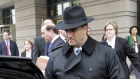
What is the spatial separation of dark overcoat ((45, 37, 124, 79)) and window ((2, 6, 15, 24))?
17537mm

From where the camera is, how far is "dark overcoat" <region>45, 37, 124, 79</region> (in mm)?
2145

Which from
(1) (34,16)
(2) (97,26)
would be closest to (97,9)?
(2) (97,26)

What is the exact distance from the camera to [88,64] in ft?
7.07

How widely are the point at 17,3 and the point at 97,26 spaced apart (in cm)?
780

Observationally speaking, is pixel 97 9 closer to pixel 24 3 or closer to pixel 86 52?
pixel 24 3

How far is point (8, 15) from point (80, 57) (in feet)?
61.6

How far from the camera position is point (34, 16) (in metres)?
14.4

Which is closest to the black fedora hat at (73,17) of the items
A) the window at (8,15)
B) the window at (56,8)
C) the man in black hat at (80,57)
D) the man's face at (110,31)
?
the man in black hat at (80,57)

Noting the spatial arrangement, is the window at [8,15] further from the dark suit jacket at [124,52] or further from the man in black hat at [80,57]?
the man in black hat at [80,57]

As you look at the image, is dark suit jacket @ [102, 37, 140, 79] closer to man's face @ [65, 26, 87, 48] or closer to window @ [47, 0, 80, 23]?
man's face @ [65, 26, 87, 48]

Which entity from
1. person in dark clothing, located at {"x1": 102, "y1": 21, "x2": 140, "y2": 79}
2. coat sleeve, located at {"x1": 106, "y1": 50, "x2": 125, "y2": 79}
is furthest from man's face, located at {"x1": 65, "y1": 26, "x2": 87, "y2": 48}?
person in dark clothing, located at {"x1": 102, "y1": 21, "x2": 140, "y2": 79}

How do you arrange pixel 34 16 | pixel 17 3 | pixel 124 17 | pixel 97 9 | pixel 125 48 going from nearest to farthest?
pixel 125 48
pixel 124 17
pixel 97 9
pixel 34 16
pixel 17 3

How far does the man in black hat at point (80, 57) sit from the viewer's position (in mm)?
2156

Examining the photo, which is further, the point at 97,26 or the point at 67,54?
the point at 97,26
